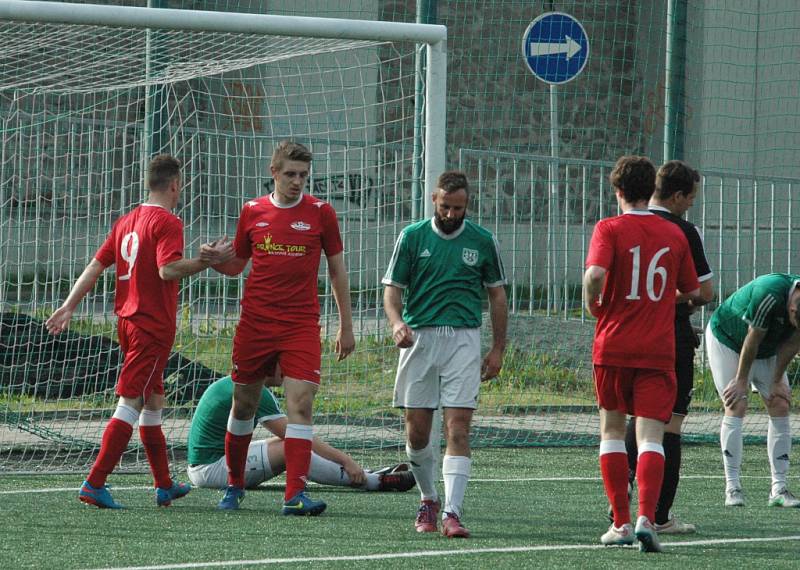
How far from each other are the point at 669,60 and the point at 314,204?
5538mm

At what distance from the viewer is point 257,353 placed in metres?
6.94

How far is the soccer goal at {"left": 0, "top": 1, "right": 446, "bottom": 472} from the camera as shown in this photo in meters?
9.17

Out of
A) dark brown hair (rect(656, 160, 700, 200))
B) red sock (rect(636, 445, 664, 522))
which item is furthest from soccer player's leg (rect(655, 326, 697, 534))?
dark brown hair (rect(656, 160, 700, 200))

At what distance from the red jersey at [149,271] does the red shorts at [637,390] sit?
7.71 feet

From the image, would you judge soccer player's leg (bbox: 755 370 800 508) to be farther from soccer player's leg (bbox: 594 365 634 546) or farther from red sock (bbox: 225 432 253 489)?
red sock (bbox: 225 432 253 489)

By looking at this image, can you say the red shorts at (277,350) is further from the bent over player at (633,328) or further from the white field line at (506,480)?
the bent over player at (633,328)

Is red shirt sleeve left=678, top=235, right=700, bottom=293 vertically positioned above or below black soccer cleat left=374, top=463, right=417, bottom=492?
above

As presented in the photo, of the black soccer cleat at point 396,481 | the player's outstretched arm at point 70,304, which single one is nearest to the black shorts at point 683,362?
the black soccer cleat at point 396,481

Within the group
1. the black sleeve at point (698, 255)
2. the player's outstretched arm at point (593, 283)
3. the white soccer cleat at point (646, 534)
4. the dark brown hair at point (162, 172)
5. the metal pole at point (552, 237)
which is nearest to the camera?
the white soccer cleat at point (646, 534)

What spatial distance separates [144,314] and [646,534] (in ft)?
9.51

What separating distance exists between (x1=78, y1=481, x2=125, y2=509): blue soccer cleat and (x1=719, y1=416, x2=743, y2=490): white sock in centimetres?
344

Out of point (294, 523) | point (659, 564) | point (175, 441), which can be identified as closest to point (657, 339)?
point (659, 564)

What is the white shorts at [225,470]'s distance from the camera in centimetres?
778

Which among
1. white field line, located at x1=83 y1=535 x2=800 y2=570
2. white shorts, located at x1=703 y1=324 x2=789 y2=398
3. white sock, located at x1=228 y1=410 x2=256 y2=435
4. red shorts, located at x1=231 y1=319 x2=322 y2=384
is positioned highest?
red shorts, located at x1=231 y1=319 x2=322 y2=384
